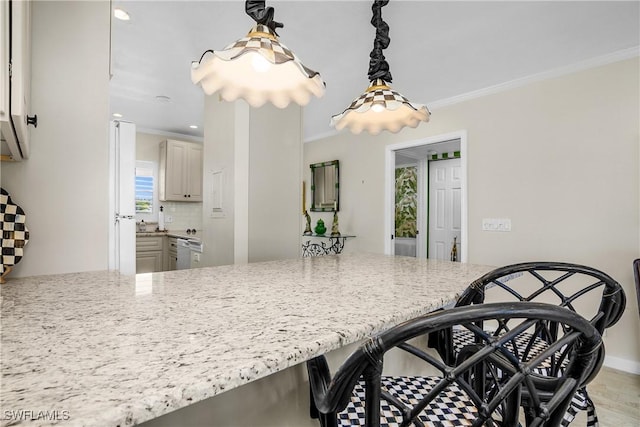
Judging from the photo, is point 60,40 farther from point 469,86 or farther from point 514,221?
point 514,221

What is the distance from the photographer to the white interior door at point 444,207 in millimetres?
5027

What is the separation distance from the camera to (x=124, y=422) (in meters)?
0.42

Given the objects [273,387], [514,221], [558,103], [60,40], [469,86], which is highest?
[469,86]

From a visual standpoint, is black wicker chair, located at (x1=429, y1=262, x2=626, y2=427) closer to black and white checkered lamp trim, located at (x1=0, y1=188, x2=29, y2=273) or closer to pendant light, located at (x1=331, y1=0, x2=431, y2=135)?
pendant light, located at (x1=331, y1=0, x2=431, y2=135)

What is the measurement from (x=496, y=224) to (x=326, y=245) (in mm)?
2396

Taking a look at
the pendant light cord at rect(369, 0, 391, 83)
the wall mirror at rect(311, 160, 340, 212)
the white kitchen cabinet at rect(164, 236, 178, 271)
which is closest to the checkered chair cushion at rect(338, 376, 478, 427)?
the pendant light cord at rect(369, 0, 391, 83)

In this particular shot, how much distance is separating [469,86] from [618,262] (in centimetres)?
195

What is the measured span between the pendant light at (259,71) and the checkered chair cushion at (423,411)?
112 cm

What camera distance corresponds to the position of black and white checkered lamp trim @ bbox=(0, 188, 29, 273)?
3.89ft

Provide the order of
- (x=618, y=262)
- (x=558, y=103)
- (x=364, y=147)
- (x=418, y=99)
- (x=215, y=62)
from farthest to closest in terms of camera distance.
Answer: (x=364, y=147) → (x=418, y=99) → (x=558, y=103) → (x=618, y=262) → (x=215, y=62)

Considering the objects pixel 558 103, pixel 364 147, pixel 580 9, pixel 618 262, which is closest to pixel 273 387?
pixel 580 9

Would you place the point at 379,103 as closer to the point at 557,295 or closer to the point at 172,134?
the point at 557,295

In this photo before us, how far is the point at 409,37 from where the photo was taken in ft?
7.73

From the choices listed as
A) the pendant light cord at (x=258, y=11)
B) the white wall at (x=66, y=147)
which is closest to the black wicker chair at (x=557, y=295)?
the pendant light cord at (x=258, y=11)
